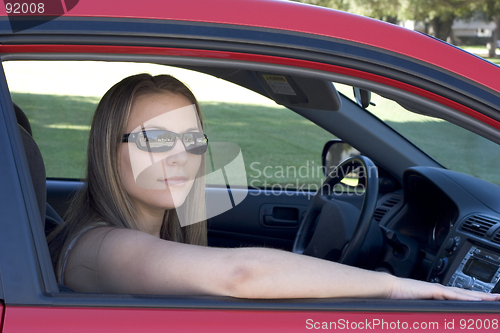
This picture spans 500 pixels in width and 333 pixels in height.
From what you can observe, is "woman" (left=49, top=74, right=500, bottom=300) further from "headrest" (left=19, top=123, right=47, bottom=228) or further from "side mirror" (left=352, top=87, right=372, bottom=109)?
"side mirror" (left=352, top=87, right=372, bottom=109)

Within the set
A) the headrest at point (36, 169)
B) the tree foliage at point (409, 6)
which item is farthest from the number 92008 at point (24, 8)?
the tree foliage at point (409, 6)

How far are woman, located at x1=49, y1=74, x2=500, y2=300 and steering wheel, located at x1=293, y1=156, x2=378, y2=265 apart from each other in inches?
22.4

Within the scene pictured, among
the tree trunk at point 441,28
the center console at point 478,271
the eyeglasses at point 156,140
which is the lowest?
the tree trunk at point 441,28

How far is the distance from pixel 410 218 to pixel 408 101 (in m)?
1.27

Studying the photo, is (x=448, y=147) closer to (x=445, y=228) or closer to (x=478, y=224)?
(x=445, y=228)

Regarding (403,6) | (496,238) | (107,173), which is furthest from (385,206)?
(403,6)

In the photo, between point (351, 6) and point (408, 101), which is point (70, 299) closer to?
point (408, 101)

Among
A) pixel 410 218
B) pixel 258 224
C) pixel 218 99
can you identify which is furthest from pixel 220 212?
pixel 218 99

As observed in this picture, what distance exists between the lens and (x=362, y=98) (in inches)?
89.1

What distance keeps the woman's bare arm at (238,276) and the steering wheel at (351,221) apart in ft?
2.48

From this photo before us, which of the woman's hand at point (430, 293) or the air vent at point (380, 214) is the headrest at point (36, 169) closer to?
the woman's hand at point (430, 293)

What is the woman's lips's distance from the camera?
153cm

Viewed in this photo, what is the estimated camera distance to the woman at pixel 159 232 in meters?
1.17

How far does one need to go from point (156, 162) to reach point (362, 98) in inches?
43.2
